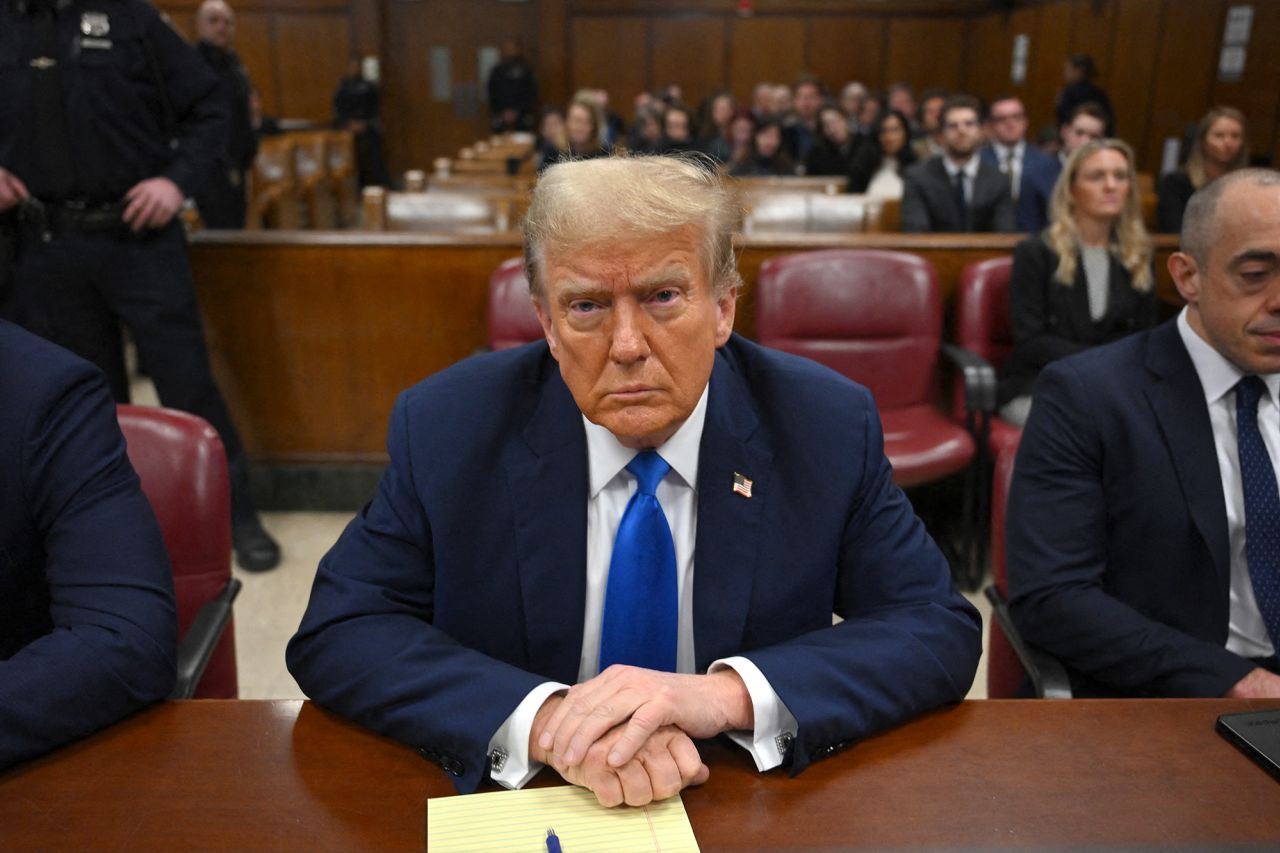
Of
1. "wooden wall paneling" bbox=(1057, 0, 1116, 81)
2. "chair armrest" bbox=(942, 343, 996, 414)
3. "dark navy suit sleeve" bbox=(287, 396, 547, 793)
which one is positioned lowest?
"chair armrest" bbox=(942, 343, 996, 414)

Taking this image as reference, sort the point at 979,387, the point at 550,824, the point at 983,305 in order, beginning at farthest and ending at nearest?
the point at 983,305
the point at 979,387
the point at 550,824

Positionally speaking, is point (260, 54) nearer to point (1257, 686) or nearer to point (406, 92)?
point (406, 92)

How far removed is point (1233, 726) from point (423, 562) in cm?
92

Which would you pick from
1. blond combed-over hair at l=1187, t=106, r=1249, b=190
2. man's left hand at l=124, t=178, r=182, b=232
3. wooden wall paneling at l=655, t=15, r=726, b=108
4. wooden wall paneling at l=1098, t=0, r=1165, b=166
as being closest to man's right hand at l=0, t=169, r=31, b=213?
man's left hand at l=124, t=178, r=182, b=232

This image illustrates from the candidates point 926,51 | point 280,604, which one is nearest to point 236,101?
point 280,604

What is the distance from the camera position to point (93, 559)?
1.24 meters

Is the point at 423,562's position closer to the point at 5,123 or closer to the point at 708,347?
the point at 708,347

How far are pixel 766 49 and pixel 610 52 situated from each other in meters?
2.10

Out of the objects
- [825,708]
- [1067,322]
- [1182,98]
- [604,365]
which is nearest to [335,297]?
[1067,322]

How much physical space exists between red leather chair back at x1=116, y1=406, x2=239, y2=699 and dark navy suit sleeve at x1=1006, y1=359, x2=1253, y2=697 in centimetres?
121

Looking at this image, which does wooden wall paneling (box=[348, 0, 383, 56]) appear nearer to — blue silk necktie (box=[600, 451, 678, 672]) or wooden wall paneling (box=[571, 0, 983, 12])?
wooden wall paneling (box=[571, 0, 983, 12])

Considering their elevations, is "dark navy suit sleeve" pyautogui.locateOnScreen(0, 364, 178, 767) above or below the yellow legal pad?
above

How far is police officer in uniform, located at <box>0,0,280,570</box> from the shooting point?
9.34 feet

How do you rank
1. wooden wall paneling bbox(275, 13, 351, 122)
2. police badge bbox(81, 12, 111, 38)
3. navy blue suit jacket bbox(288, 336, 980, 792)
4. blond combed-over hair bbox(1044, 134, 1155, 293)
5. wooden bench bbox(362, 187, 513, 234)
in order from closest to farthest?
navy blue suit jacket bbox(288, 336, 980, 792) → police badge bbox(81, 12, 111, 38) → blond combed-over hair bbox(1044, 134, 1155, 293) → wooden bench bbox(362, 187, 513, 234) → wooden wall paneling bbox(275, 13, 351, 122)
